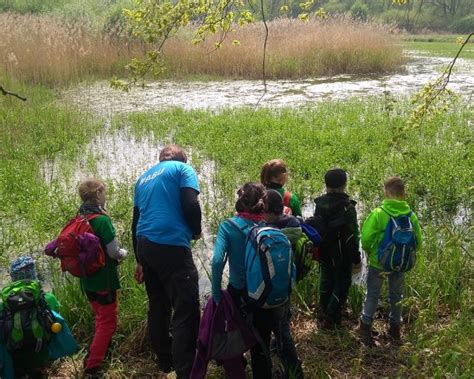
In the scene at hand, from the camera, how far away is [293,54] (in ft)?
64.3

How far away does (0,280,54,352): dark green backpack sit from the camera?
3.36 meters

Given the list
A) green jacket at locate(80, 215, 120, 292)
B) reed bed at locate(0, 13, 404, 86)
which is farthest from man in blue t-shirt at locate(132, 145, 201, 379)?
reed bed at locate(0, 13, 404, 86)

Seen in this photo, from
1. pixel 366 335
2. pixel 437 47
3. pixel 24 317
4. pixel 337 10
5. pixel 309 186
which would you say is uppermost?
pixel 337 10

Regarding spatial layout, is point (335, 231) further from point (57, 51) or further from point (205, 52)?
point (205, 52)

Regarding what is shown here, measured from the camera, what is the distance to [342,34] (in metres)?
20.4

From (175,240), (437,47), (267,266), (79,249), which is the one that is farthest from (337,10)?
(267,266)

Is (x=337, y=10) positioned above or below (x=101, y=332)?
above

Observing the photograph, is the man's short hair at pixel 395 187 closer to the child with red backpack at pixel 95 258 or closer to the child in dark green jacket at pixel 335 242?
the child in dark green jacket at pixel 335 242

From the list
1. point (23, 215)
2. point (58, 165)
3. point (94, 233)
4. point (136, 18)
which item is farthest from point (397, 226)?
point (58, 165)

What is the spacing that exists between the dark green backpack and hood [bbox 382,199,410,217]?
2567 mm

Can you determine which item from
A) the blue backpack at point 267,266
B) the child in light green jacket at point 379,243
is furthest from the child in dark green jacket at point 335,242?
the blue backpack at point 267,266

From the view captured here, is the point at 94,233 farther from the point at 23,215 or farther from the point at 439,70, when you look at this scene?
the point at 439,70

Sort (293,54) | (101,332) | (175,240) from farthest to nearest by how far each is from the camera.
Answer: (293,54), (101,332), (175,240)

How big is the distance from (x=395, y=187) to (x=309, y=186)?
3447 millimetres
